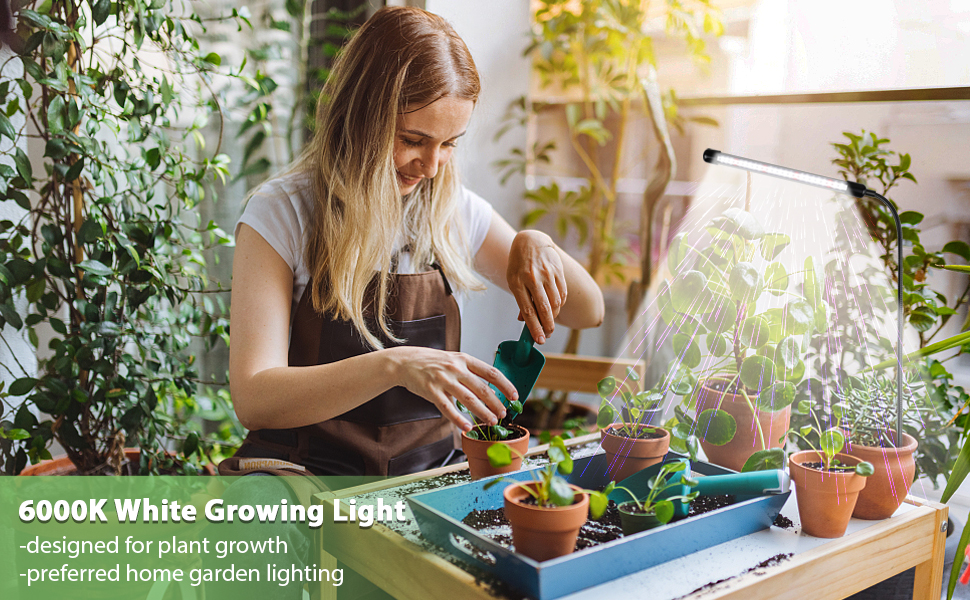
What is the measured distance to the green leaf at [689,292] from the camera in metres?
0.90

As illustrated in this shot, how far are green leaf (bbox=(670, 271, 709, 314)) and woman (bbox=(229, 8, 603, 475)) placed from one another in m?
0.19

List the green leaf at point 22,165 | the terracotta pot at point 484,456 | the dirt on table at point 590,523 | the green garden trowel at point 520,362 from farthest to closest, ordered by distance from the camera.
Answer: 1. the green leaf at point 22,165
2. the green garden trowel at point 520,362
3. the terracotta pot at point 484,456
4. the dirt on table at point 590,523

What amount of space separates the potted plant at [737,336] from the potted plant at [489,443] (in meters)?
0.21

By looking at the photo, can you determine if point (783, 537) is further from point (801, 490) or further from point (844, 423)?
point (844, 423)

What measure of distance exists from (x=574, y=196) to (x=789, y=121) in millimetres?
657

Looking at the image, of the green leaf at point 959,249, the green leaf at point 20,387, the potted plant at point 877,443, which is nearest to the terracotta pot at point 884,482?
the potted plant at point 877,443

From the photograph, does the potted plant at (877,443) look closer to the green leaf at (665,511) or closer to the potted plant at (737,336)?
the potted plant at (737,336)

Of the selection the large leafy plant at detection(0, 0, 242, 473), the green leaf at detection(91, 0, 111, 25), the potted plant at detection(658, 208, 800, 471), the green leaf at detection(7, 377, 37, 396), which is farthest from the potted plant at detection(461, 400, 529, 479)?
the green leaf at detection(91, 0, 111, 25)

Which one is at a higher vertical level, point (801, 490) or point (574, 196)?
point (574, 196)

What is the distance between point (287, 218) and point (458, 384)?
1.72 ft

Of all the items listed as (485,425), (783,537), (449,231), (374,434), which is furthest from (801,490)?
(449,231)

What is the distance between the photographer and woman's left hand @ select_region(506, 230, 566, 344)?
3.31 ft

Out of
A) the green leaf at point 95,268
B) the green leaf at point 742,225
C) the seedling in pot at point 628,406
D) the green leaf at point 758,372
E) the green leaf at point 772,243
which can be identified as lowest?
the seedling in pot at point 628,406

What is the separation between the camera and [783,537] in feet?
2.60
